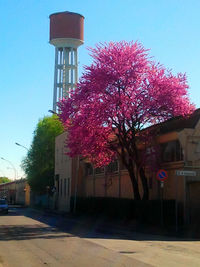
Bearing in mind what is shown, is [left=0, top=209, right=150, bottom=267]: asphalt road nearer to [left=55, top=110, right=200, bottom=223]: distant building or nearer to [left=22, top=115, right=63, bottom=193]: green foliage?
[left=55, top=110, right=200, bottom=223]: distant building

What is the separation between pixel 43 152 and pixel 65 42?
16.1 m

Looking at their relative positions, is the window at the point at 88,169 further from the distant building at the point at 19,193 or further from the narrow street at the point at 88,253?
the distant building at the point at 19,193

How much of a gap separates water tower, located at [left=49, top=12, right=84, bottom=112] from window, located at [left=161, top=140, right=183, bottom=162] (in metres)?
32.8

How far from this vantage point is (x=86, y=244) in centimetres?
1491

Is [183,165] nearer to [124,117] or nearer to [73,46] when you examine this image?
[124,117]

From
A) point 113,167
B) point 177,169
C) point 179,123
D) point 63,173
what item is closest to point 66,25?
point 63,173

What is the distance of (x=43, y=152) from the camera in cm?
5491

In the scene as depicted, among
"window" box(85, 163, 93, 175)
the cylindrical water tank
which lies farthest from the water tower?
"window" box(85, 163, 93, 175)

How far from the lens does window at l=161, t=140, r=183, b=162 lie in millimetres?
24786

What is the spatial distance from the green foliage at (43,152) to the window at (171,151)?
29.6 meters

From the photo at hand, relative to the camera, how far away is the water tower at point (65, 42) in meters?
58.2

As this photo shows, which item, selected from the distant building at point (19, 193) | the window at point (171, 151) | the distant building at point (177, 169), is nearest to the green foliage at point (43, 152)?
the distant building at point (177, 169)

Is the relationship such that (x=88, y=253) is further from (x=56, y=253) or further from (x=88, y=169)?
(x=88, y=169)

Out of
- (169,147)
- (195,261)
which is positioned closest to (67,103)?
(169,147)
